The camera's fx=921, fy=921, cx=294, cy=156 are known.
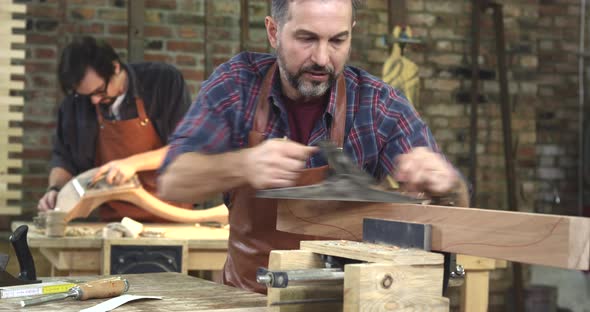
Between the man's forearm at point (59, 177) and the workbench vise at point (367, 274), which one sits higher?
the workbench vise at point (367, 274)

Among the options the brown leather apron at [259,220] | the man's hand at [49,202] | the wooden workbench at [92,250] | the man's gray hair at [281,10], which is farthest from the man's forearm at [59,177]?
the man's gray hair at [281,10]

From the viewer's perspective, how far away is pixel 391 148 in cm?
275

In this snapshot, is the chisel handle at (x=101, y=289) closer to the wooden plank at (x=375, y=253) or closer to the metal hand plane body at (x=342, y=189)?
the metal hand plane body at (x=342, y=189)

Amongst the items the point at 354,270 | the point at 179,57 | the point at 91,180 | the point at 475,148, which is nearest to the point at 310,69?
the point at 354,270

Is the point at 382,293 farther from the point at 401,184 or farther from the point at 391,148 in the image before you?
the point at 391,148

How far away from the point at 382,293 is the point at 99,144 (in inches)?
148

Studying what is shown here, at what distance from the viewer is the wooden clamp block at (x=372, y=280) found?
5.86ft

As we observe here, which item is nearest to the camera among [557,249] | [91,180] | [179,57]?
[557,249]

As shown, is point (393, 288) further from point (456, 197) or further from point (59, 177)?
point (59, 177)

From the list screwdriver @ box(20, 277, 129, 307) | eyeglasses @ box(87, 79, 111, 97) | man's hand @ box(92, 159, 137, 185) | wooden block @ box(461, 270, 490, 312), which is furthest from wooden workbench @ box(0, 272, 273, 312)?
eyeglasses @ box(87, 79, 111, 97)

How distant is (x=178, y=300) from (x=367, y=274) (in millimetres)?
620

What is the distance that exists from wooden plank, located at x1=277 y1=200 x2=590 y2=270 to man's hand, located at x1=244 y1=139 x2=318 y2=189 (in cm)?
7

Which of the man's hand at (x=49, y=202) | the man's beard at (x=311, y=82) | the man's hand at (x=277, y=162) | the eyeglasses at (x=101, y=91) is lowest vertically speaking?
the man's hand at (x=49, y=202)

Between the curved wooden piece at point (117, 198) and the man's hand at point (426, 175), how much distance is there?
2.64 metres
